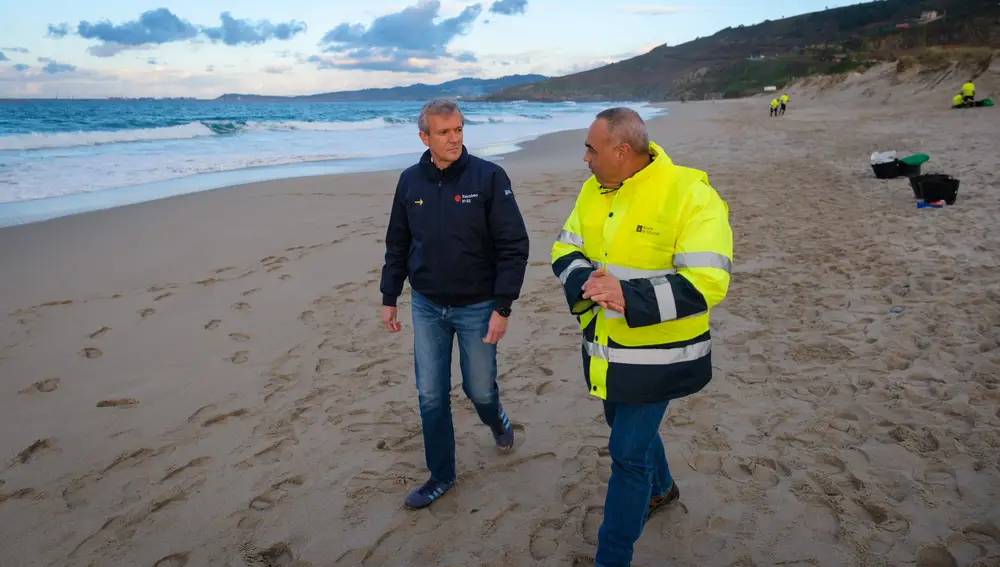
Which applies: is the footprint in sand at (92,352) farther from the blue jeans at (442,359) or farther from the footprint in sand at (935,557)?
the footprint in sand at (935,557)

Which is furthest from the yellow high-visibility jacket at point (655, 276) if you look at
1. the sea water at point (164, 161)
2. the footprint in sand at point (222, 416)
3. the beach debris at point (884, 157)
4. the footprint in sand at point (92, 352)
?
the beach debris at point (884, 157)

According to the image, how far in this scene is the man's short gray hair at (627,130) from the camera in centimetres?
213

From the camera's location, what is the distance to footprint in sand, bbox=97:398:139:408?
4020mm

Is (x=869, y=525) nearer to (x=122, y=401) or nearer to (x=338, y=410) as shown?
(x=338, y=410)

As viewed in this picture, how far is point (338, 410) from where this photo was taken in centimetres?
398

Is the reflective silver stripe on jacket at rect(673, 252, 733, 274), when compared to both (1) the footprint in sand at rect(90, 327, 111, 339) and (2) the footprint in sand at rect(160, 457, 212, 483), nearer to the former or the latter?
(2) the footprint in sand at rect(160, 457, 212, 483)

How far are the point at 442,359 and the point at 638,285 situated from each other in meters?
1.28

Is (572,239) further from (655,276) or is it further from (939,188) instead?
(939,188)

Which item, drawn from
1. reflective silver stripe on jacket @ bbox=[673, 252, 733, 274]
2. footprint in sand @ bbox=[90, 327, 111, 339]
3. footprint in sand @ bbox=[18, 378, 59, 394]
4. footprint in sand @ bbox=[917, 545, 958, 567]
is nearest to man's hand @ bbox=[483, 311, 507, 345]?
reflective silver stripe on jacket @ bbox=[673, 252, 733, 274]

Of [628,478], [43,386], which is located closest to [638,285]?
[628,478]

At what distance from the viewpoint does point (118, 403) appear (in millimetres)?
4051

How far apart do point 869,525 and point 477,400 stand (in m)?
1.91

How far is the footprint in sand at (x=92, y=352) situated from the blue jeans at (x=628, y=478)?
421cm

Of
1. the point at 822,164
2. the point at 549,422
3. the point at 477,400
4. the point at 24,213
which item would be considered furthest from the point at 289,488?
the point at 822,164
